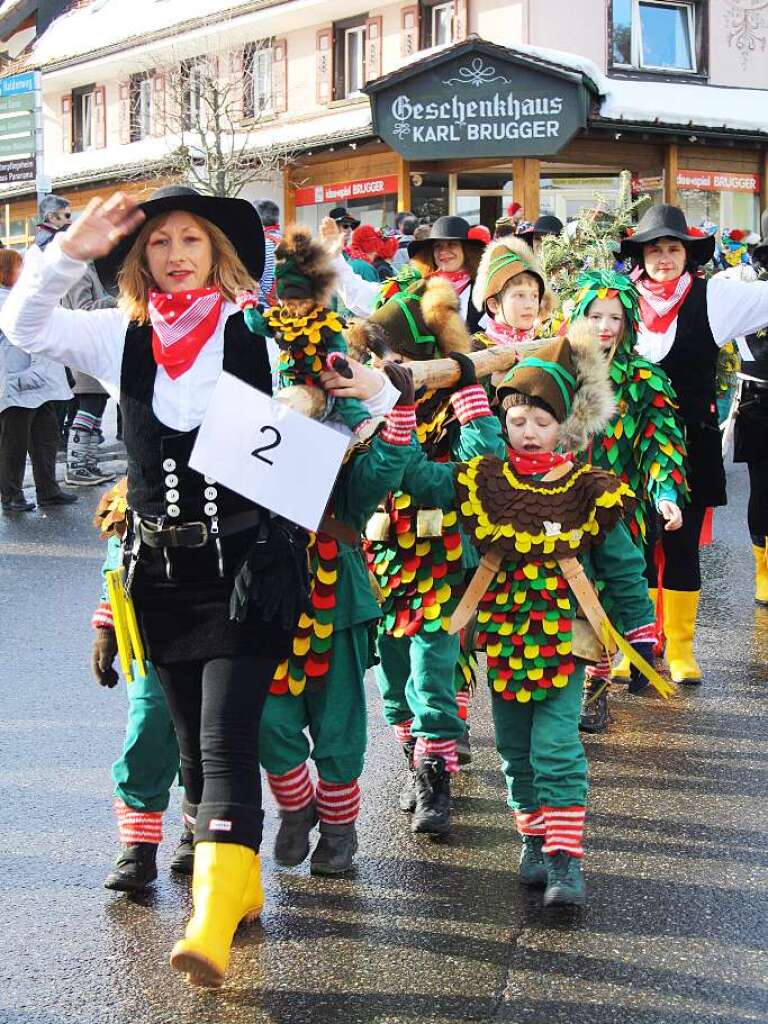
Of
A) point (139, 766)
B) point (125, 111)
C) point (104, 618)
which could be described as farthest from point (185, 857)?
point (125, 111)

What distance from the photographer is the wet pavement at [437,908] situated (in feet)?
11.0

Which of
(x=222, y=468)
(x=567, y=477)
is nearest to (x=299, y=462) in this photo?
(x=222, y=468)

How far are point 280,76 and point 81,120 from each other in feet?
28.0

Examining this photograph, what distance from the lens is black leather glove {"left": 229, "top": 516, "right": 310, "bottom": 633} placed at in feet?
11.4

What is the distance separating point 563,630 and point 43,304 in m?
1.67

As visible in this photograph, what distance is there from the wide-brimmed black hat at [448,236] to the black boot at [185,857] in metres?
3.77

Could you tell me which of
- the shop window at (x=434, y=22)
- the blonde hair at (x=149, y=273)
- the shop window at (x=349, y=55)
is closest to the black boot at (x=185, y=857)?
the blonde hair at (x=149, y=273)

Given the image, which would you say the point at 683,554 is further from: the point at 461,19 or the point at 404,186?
the point at 461,19

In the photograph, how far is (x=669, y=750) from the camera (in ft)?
17.8

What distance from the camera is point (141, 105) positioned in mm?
32500

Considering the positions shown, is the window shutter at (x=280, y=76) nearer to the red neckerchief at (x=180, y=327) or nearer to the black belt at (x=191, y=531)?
the red neckerchief at (x=180, y=327)

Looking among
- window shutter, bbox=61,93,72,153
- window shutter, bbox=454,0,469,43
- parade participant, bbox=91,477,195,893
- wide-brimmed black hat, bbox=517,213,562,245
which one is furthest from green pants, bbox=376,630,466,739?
window shutter, bbox=61,93,72,153

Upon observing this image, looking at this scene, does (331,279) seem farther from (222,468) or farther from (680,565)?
(680,565)

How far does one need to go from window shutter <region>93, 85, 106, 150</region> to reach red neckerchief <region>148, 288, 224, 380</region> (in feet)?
104
